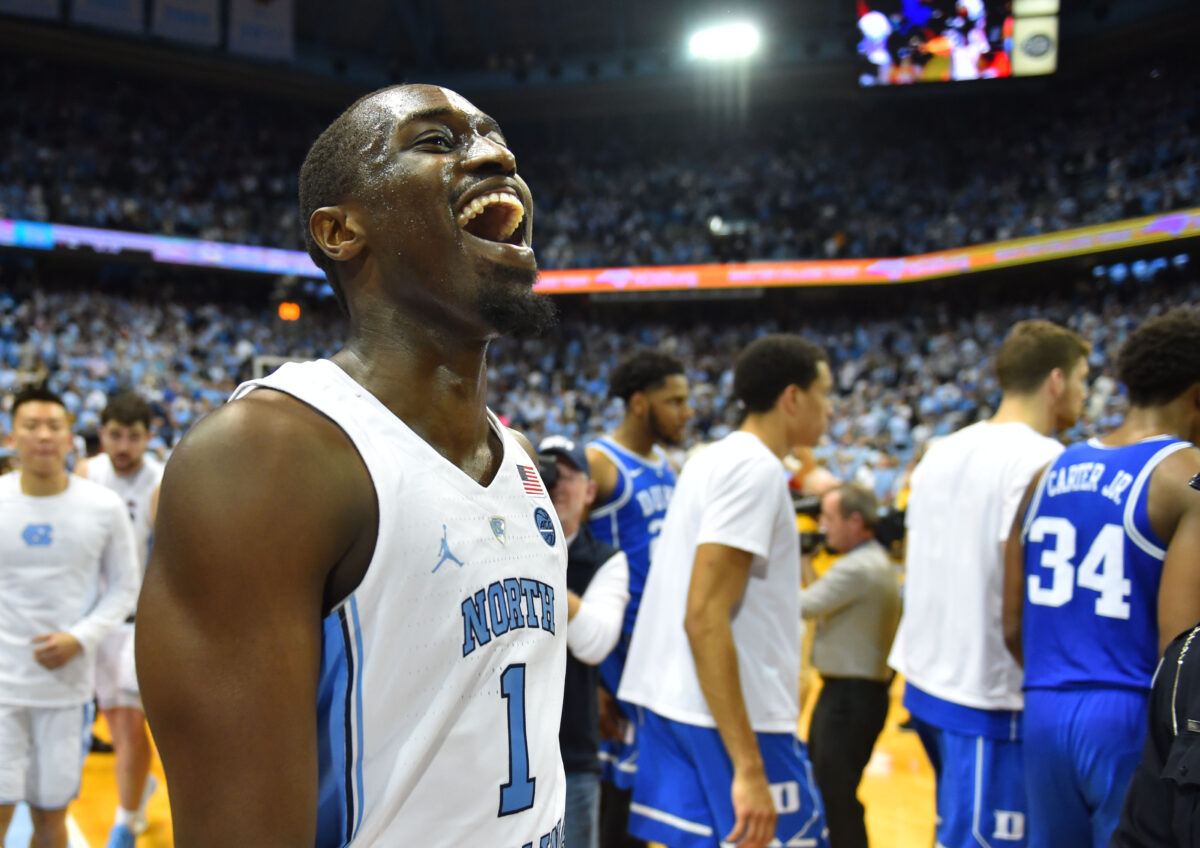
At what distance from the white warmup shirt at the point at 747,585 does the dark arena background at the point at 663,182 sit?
43.3 feet

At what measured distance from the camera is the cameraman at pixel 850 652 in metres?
3.72

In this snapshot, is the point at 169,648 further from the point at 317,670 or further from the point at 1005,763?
the point at 1005,763

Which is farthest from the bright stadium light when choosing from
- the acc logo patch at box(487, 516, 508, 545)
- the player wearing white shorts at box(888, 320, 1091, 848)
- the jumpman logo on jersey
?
the jumpman logo on jersey

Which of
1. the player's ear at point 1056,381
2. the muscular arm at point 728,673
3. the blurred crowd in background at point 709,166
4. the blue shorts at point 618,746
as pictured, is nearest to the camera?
the muscular arm at point 728,673

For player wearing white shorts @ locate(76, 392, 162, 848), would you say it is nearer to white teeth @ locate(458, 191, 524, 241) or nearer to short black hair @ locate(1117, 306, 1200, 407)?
white teeth @ locate(458, 191, 524, 241)

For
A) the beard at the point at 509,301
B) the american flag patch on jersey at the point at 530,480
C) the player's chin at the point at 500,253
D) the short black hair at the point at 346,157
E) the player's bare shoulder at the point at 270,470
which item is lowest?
the american flag patch on jersey at the point at 530,480

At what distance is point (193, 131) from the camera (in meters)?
25.0

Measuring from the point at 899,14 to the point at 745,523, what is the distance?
833 inches

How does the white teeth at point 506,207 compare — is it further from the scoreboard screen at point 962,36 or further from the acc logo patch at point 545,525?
the scoreboard screen at point 962,36

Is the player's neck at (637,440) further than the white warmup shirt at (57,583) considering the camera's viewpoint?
Yes

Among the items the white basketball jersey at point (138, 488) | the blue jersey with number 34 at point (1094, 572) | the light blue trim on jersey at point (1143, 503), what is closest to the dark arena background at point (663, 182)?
the white basketball jersey at point (138, 488)

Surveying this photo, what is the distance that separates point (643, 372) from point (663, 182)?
915 inches

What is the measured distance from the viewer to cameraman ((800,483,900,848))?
147 inches

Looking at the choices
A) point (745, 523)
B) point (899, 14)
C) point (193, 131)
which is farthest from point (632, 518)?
point (193, 131)
